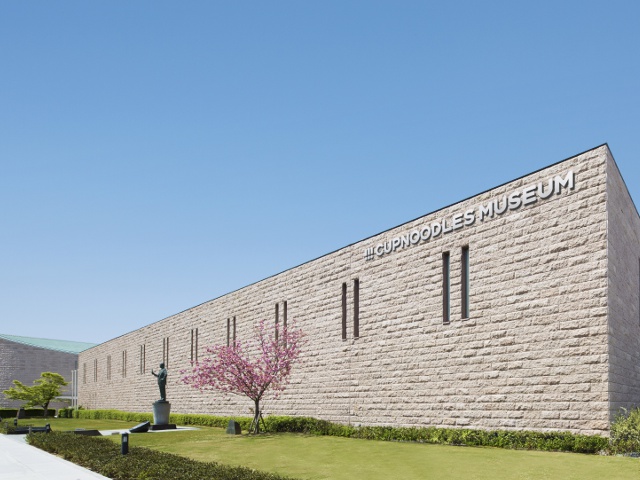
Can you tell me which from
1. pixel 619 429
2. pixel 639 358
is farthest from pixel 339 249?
pixel 619 429

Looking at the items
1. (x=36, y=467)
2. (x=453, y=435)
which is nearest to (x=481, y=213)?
(x=453, y=435)

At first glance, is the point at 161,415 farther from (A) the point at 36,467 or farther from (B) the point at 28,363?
(B) the point at 28,363

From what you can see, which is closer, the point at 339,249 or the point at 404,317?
the point at 404,317

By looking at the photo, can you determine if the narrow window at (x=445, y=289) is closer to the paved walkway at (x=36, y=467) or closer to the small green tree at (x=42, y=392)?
the paved walkway at (x=36, y=467)

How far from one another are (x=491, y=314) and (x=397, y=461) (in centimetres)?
575

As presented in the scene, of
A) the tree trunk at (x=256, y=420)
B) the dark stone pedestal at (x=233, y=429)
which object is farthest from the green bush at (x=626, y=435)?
the dark stone pedestal at (x=233, y=429)

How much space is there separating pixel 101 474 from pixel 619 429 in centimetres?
1189

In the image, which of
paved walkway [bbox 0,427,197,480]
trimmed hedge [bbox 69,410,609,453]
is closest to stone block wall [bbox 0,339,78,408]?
trimmed hedge [bbox 69,410,609,453]

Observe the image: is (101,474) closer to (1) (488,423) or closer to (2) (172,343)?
(1) (488,423)

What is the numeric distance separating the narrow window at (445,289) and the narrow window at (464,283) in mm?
692

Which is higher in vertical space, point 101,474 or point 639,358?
point 639,358

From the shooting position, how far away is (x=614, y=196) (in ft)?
60.6

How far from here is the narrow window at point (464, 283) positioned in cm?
2136

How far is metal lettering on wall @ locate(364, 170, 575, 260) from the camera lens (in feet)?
62.5
